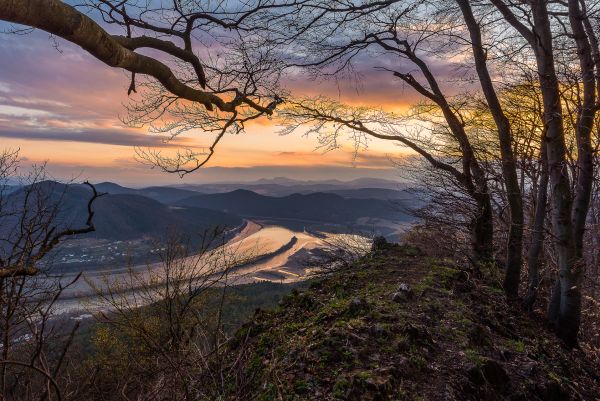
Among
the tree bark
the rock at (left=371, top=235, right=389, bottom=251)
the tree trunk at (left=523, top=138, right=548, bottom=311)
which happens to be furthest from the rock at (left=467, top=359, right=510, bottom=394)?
the rock at (left=371, top=235, right=389, bottom=251)

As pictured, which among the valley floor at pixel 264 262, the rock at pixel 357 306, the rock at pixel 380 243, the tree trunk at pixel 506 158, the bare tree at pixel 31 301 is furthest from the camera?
the valley floor at pixel 264 262

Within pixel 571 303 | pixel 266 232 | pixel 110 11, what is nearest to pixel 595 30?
pixel 571 303

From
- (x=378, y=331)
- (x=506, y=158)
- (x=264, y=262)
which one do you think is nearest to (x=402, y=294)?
(x=378, y=331)

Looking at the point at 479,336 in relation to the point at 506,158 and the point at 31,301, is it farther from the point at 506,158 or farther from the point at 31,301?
the point at 31,301

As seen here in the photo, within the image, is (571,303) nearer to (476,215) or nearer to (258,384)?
(476,215)

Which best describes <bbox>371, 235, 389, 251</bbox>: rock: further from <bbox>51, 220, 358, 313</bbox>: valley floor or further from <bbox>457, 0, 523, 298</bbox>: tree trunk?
<bbox>51, 220, 358, 313</bbox>: valley floor

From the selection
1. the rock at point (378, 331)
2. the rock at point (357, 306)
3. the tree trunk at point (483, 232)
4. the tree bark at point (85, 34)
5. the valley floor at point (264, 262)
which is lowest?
the valley floor at point (264, 262)

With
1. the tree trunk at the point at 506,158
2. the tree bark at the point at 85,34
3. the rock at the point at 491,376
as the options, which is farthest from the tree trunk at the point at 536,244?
the tree bark at the point at 85,34

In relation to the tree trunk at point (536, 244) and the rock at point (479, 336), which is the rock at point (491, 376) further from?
the tree trunk at point (536, 244)
